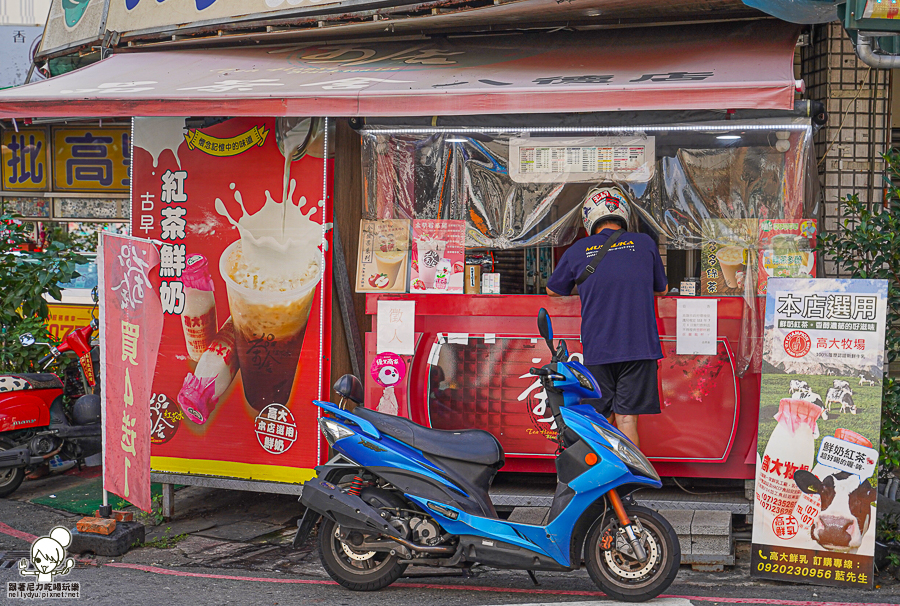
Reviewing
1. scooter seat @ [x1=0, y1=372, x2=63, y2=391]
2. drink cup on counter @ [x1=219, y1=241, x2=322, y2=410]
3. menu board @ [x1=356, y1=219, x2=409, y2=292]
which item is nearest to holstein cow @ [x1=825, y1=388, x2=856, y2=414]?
menu board @ [x1=356, y1=219, x2=409, y2=292]

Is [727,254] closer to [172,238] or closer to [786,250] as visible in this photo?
[786,250]

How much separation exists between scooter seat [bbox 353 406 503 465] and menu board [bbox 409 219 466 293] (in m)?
1.62

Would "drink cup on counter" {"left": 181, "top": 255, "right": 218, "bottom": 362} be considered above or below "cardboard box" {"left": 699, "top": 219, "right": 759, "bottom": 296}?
below

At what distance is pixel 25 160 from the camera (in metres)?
11.8

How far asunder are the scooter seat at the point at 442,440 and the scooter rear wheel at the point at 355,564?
0.64m

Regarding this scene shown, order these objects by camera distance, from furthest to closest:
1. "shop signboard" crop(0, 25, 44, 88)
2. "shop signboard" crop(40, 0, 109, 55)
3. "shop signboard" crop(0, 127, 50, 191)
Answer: "shop signboard" crop(0, 25, 44, 88) → "shop signboard" crop(0, 127, 50, 191) → "shop signboard" crop(40, 0, 109, 55)

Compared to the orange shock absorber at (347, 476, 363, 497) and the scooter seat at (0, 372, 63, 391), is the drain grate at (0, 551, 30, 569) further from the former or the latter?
the orange shock absorber at (347, 476, 363, 497)

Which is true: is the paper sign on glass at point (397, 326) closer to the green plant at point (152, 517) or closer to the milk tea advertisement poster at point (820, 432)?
the green plant at point (152, 517)

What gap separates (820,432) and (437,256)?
2910mm

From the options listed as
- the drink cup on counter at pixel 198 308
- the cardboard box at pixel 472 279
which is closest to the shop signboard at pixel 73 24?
the drink cup on counter at pixel 198 308

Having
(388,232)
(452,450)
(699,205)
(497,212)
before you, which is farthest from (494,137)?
(452,450)

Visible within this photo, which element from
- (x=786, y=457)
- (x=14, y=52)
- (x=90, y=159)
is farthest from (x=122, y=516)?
(x=14, y=52)

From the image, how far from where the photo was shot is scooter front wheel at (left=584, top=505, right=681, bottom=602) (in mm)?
4473

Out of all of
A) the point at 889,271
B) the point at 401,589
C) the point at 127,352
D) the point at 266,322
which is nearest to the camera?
the point at 401,589
